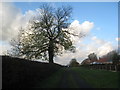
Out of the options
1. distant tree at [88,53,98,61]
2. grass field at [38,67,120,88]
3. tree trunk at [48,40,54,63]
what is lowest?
distant tree at [88,53,98,61]

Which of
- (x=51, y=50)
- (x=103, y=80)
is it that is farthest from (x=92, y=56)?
(x=103, y=80)

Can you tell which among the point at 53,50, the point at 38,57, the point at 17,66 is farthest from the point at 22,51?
the point at 17,66

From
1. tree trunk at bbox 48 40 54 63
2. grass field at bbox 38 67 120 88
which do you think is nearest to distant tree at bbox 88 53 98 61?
tree trunk at bbox 48 40 54 63

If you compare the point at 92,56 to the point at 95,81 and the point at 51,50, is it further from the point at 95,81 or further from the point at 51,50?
the point at 95,81

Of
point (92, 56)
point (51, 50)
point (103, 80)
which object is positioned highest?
point (51, 50)

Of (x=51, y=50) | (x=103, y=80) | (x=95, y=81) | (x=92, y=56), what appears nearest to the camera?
(x=95, y=81)

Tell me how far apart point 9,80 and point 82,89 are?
5.15m

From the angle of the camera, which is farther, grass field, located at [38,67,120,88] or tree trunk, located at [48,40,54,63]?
tree trunk, located at [48,40,54,63]

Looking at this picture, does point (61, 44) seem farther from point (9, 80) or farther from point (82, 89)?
point (9, 80)

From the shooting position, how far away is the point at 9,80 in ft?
37.4

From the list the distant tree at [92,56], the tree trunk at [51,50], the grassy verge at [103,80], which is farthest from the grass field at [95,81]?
the distant tree at [92,56]

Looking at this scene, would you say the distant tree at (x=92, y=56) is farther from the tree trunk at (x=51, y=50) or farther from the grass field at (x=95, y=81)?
the grass field at (x=95, y=81)

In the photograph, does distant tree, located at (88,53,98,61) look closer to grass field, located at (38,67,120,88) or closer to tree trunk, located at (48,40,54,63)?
tree trunk, located at (48,40,54,63)

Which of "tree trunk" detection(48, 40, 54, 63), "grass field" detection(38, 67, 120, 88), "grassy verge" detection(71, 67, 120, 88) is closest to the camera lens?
"grassy verge" detection(71, 67, 120, 88)
